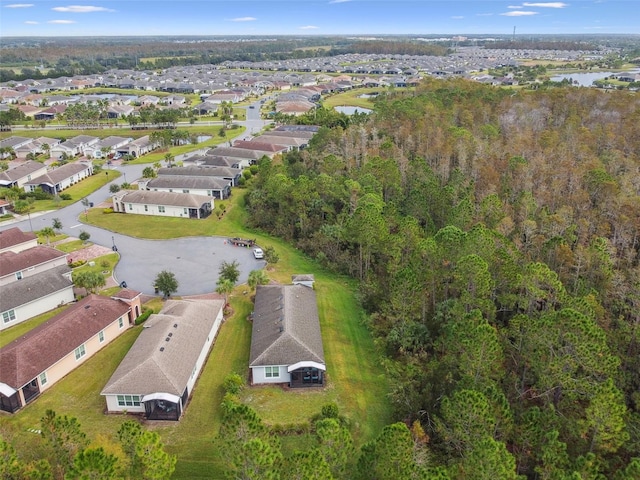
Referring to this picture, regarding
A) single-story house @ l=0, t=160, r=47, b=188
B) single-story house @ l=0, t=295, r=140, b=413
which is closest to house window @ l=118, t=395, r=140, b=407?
single-story house @ l=0, t=295, r=140, b=413

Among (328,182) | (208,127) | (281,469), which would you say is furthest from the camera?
(208,127)

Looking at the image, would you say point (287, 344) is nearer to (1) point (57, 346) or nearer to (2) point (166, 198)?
(1) point (57, 346)

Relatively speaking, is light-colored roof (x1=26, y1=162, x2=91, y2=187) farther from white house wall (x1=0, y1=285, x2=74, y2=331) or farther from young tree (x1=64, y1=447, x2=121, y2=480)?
young tree (x1=64, y1=447, x2=121, y2=480)

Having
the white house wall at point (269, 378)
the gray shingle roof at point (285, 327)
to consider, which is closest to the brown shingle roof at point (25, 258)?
the gray shingle roof at point (285, 327)

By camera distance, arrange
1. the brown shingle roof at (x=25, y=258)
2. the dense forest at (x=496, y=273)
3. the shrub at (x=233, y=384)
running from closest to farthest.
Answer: the dense forest at (x=496, y=273), the shrub at (x=233, y=384), the brown shingle roof at (x=25, y=258)

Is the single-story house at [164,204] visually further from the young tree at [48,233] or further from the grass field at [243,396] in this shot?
the grass field at [243,396]

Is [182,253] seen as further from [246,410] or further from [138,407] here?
[246,410]

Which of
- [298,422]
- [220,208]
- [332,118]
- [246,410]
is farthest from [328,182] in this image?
[332,118]
